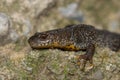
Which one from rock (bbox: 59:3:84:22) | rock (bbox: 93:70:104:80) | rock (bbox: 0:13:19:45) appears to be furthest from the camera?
rock (bbox: 59:3:84:22)

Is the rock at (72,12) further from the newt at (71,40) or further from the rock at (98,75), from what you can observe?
the rock at (98,75)

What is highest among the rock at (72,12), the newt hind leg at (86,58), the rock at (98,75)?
the rock at (72,12)

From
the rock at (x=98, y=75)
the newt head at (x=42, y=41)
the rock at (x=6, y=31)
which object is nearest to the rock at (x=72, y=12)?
the rock at (x=6, y=31)

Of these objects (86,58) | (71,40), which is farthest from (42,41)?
(86,58)

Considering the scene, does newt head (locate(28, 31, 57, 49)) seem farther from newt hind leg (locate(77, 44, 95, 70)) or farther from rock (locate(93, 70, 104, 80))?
rock (locate(93, 70, 104, 80))

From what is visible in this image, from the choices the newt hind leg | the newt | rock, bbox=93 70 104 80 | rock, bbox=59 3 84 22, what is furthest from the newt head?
rock, bbox=59 3 84 22

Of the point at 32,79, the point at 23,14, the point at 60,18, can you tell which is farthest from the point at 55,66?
the point at 60,18

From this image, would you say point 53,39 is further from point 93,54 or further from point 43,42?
point 93,54
